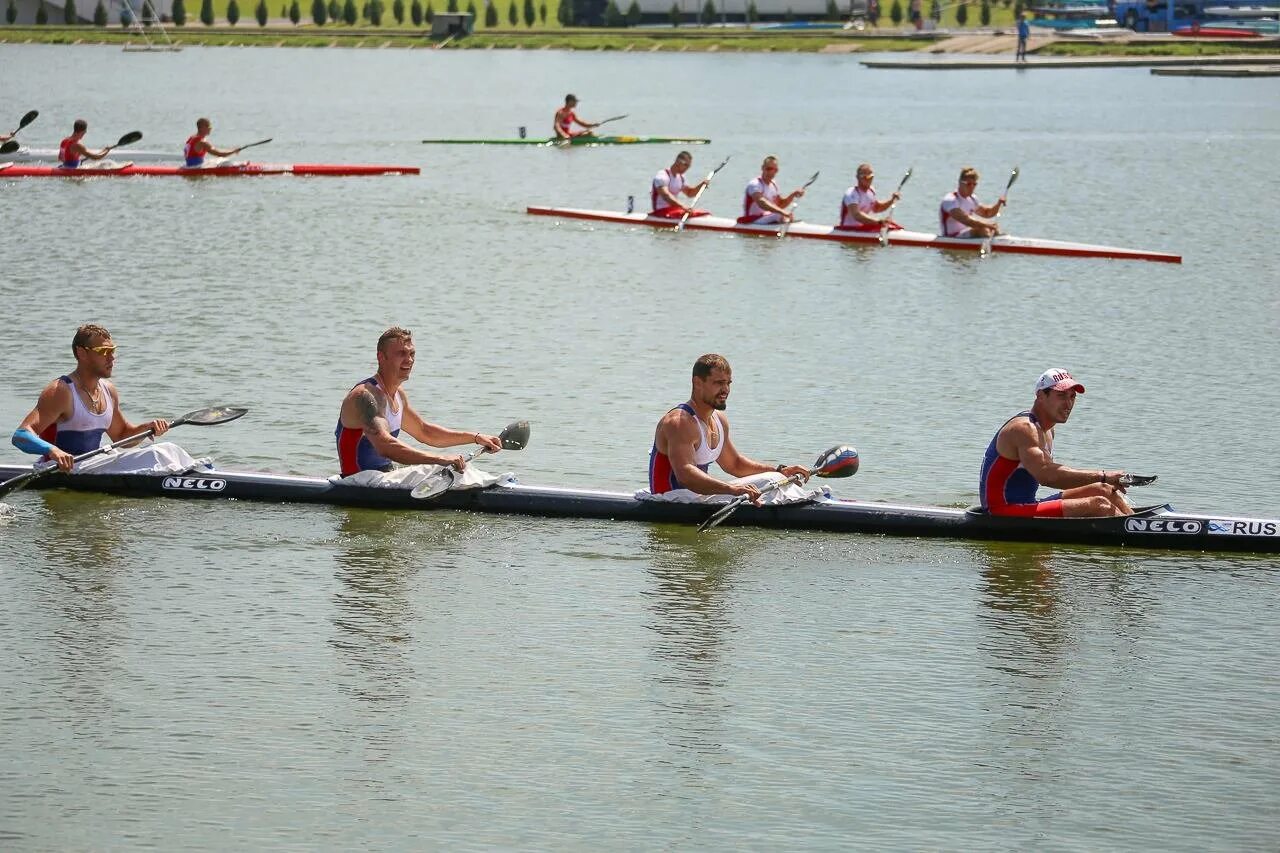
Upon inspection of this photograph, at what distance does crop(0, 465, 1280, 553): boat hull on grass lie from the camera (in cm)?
1584

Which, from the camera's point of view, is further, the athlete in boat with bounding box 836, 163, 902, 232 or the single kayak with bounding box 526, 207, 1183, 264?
the athlete in boat with bounding box 836, 163, 902, 232

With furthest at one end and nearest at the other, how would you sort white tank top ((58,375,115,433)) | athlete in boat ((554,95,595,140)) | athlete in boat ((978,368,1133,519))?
athlete in boat ((554,95,595,140)) < white tank top ((58,375,115,433)) < athlete in boat ((978,368,1133,519))

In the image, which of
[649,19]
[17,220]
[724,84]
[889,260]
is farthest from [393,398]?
[649,19]

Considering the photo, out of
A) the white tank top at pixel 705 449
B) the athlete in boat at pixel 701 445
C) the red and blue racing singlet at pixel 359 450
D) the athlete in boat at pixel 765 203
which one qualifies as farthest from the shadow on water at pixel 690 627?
the athlete in boat at pixel 765 203

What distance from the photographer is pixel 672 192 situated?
124 ft

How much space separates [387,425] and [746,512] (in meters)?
2.99

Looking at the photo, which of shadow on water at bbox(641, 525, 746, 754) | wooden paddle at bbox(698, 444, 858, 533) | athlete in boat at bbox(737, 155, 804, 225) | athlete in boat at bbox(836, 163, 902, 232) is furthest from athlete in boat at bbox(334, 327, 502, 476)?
athlete in boat at bbox(737, 155, 804, 225)

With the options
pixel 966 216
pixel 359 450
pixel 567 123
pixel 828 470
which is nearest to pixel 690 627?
pixel 828 470

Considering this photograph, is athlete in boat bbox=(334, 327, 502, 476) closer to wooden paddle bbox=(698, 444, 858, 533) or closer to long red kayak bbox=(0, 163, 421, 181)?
wooden paddle bbox=(698, 444, 858, 533)

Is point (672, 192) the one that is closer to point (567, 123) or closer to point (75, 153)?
point (75, 153)

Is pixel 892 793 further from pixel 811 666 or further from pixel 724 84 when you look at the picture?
pixel 724 84

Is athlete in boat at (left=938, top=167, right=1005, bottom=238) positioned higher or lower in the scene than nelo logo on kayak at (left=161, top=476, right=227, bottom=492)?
higher

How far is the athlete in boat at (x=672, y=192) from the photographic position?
37531 millimetres

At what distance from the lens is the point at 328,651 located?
13.8m
